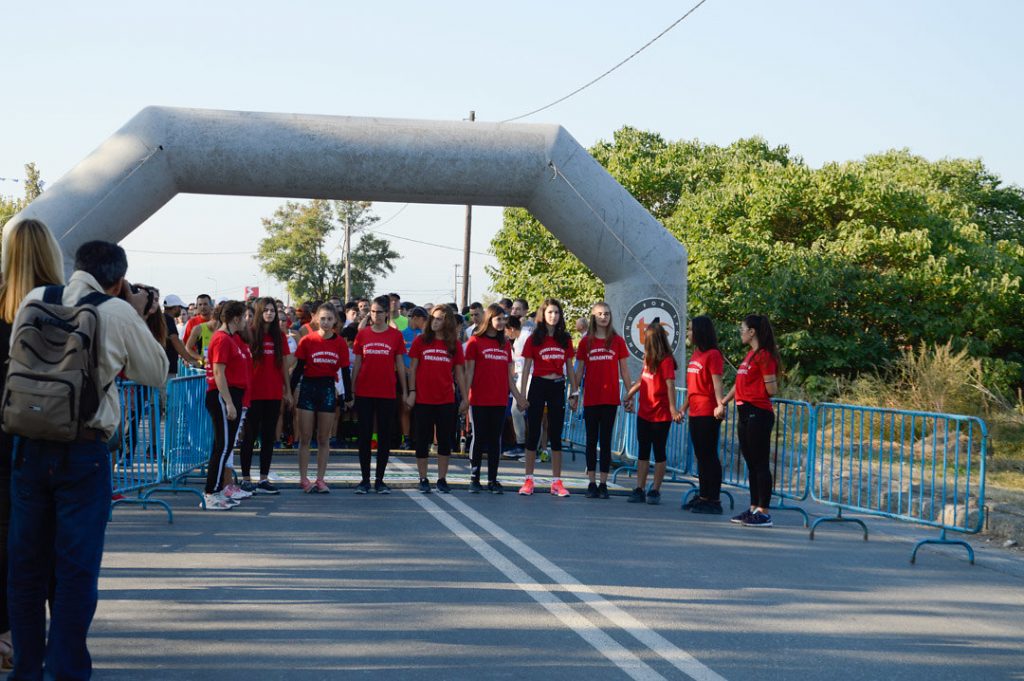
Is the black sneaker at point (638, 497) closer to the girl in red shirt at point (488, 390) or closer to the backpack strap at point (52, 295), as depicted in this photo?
the girl in red shirt at point (488, 390)

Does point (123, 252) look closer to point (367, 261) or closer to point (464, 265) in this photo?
point (464, 265)

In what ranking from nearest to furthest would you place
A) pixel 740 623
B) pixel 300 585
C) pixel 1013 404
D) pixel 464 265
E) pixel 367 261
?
pixel 740 623 → pixel 300 585 → pixel 1013 404 → pixel 464 265 → pixel 367 261

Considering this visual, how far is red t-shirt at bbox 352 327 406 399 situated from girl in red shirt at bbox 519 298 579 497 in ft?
5.02

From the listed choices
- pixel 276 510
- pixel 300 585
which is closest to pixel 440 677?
pixel 300 585

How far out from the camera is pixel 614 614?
696 centimetres

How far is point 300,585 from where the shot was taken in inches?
302

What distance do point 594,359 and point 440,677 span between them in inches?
294

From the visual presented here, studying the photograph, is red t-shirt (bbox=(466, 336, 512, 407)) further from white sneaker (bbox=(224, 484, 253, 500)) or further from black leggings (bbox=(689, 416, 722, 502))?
white sneaker (bbox=(224, 484, 253, 500))

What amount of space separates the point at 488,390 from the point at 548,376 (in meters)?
0.71

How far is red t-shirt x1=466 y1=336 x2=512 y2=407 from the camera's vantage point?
12.8 meters

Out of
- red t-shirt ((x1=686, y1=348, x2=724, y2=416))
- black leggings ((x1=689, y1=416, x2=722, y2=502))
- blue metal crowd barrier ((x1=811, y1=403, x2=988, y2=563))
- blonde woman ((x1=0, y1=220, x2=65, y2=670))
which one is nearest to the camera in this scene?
blonde woman ((x1=0, y1=220, x2=65, y2=670))

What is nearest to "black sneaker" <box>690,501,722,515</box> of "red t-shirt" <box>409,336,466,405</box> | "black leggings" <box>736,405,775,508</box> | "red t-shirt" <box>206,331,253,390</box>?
"black leggings" <box>736,405,775,508</box>

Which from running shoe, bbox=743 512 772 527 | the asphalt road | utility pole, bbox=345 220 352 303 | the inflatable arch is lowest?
the asphalt road

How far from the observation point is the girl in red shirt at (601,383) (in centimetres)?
1273
